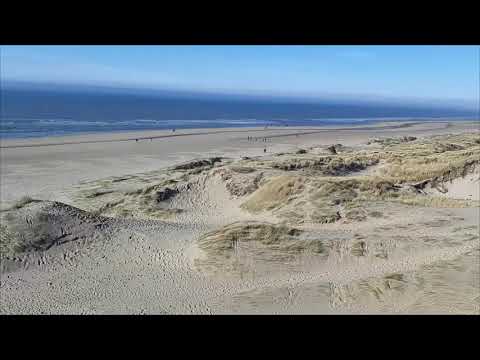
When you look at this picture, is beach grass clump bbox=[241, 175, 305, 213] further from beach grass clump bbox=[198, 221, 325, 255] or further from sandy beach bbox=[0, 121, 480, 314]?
beach grass clump bbox=[198, 221, 325, 255]

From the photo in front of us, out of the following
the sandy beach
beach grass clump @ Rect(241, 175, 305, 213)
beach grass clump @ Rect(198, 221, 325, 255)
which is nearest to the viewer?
the sandy beach

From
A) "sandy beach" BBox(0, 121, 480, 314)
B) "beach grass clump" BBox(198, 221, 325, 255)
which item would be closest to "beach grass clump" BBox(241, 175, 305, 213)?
"sandy beach" BBox(0, 121, 480, 314)

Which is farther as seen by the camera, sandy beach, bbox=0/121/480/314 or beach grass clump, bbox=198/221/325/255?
beach grass clump, bbox=198/221/325/255

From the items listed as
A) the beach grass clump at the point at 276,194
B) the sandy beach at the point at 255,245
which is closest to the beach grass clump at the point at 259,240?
the sandy beach at the point at 255,245

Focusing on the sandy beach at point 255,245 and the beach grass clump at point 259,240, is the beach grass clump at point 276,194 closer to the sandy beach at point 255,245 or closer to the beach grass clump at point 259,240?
the sandy beach at point 255,245

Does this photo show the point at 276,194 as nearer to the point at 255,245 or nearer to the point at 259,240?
the point at 259,240

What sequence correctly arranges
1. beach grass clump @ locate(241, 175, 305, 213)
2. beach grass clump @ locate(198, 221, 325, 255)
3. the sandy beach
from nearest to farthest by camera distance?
the sandy beach
beach grass clump @ locate(198, 221, 325, 255)
beach grass clump @ locate(241, 175, 305, 213)

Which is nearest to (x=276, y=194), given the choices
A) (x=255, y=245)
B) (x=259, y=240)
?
(x=259, y=240)

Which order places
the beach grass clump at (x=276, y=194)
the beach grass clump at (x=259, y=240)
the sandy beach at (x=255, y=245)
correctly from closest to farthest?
the sandy beach at (x=255, y=245), the beach grass clump at (x=259, y=240), the beach grass clump at (x=276, y=194)
